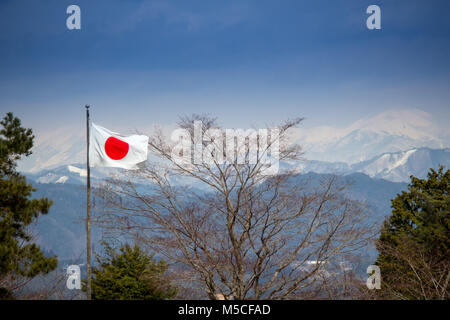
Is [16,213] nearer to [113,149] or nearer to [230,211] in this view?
Answer: [113,149]

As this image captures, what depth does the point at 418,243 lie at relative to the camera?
980 inches

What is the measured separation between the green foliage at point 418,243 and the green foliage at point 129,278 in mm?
10047

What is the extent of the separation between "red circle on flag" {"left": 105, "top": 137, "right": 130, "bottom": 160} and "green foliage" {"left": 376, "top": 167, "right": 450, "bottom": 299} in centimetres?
1288

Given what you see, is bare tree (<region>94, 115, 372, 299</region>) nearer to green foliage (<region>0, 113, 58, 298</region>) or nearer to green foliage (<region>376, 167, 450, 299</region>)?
green foliage (<region>0, 113, 58, 298</region>)

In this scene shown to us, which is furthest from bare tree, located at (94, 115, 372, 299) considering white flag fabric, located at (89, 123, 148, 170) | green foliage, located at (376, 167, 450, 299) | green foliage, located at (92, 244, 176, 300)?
green foliage, located at (376, 167, 450, 299)

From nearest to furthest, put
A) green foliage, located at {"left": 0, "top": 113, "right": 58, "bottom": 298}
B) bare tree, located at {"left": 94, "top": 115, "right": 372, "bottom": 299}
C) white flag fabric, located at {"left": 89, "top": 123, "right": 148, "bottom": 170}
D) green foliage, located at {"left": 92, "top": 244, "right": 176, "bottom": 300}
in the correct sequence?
white flag fabric, located at {"left": 89, "top": 123, "right": 148, "bottom": 170} < green foliage, located at {"left": 0, "top": 113, "right": 58, "bottom": 298} < bare tree, located at {"left": 94, "top": 115, "right": 372, "bottom": 299} < green foliage, located at {"left": 92, "top": 244, "right": 176, "bottom": 300}

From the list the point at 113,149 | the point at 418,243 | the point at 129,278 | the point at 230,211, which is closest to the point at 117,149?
the point at 113,149

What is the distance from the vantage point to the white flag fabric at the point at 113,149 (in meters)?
12.0

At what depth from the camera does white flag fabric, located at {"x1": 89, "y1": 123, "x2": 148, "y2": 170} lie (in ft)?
39.3

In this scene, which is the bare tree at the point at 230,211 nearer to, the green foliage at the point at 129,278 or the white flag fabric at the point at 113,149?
the green foliage at the point at 129,278

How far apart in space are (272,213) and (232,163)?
2486 mm

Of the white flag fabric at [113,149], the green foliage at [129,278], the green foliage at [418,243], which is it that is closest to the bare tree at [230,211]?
the green foliage at [129,278]
